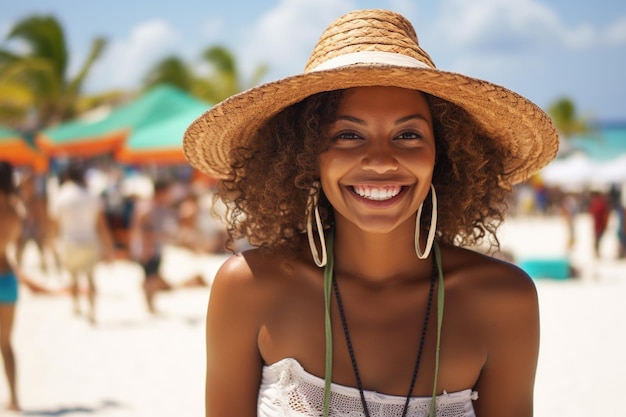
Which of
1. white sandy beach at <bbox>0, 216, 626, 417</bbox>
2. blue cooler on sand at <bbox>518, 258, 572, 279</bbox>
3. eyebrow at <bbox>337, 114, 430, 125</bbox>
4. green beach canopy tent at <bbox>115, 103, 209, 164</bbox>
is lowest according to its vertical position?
white sandy beach at <bbox>0, 216, 626, 417</bbox>

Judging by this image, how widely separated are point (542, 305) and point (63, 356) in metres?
6.42

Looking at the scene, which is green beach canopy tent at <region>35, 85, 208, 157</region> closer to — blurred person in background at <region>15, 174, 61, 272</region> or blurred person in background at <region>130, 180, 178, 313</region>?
blurred person in background at <region>15, 174, 61, 272</region>

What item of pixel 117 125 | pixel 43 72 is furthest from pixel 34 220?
pixel 43 72

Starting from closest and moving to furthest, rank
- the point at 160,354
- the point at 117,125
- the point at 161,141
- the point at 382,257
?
the point at 382,257, the point at 160,354, the point at 161,141, the point at 117,125

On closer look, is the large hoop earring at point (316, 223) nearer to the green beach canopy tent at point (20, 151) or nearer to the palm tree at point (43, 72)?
the green beach canopy tent at point (20, 151)

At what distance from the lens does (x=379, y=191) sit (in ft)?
6.39

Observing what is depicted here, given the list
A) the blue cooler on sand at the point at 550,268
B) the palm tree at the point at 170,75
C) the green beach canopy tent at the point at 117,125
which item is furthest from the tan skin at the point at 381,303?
the palm tree at the point at 170,75

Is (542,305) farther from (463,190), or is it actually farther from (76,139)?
(76,139)

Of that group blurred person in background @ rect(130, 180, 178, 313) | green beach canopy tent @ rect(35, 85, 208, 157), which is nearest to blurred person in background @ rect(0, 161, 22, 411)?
blurred person in background @ rect(130, 180, 178, 313)

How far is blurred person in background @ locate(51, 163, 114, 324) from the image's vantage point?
8.23 meters

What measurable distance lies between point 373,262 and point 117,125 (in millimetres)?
17214

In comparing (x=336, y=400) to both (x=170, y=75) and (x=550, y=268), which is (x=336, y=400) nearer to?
(x=550, y=268)

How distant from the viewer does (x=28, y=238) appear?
469 inches

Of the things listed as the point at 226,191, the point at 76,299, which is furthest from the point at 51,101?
the point at 226,191
